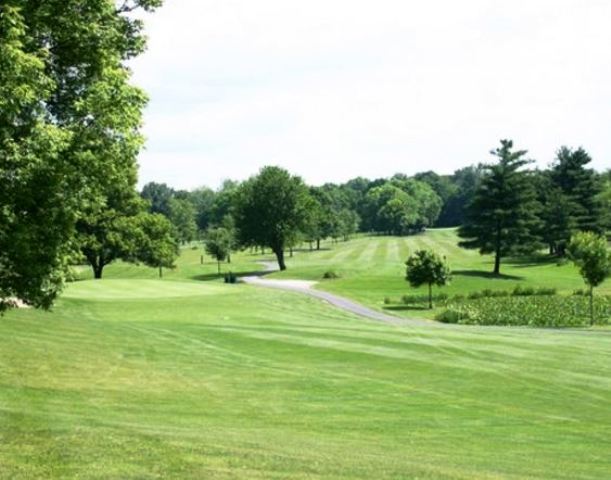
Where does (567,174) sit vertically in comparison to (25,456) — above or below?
above

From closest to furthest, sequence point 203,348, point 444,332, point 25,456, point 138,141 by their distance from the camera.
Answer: point 25,456 < point 138,141 < point 203,348 < point 444,332

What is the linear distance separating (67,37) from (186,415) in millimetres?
8434

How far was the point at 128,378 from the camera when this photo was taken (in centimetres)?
2002

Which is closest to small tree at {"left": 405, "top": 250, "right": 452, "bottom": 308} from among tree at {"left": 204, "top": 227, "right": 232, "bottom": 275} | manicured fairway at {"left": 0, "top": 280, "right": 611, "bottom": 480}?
manicured fairway at {"left": 0, "top": 280, "right": 611, "bottom": 480}

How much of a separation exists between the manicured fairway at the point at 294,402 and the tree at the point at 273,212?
217 ft

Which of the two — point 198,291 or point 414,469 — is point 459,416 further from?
point 198,291

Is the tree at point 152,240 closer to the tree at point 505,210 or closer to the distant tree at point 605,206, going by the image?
the tree at point 505,210

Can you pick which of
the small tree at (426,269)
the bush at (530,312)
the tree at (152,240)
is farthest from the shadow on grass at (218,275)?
the bush at (530,312)

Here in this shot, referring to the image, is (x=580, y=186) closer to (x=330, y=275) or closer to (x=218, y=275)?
(x=330, y=275)

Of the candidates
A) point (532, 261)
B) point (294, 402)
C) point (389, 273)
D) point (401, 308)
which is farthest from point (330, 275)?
point (294, 402)

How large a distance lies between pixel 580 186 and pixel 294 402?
90.8 m

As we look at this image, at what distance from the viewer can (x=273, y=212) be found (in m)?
101

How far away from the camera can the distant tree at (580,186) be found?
315ft

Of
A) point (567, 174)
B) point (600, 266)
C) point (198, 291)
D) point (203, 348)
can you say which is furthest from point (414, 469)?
point (567, 174)
